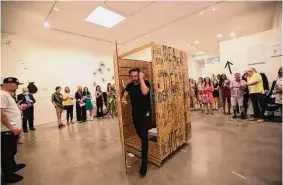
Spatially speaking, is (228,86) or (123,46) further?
(123,46)

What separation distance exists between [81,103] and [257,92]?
248 inches

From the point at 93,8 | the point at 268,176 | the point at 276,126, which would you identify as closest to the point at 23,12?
the point at 93,8

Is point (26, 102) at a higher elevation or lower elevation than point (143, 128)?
higher

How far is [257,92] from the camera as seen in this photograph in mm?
4770

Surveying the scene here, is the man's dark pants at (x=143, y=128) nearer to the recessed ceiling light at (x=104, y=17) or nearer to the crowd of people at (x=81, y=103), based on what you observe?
the recessed ceiling light at (x=104, y=17)

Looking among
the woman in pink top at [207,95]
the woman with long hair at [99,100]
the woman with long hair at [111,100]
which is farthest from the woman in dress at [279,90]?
the woman with long hair at [99,100]

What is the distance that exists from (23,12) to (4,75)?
2.67m

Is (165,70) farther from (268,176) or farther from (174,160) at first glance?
(268,176)

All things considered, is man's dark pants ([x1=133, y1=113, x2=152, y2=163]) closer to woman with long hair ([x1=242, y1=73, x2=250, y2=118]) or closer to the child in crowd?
the child in crowd

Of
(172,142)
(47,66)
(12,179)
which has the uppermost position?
(47,66)

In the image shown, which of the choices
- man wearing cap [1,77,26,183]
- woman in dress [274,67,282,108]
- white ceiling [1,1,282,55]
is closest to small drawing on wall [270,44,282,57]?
woman in dress [274,67,282,108]

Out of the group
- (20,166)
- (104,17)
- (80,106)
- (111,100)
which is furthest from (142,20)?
(20,166)

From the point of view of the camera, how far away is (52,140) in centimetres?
452

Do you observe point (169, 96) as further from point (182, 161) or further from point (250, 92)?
point (250, 92)
